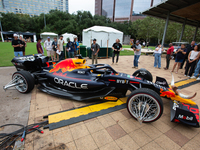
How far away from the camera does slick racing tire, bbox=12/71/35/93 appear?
3480 millimetres

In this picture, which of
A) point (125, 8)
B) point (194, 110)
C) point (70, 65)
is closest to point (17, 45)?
point (70, 65)

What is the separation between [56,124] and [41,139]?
0.39 metres

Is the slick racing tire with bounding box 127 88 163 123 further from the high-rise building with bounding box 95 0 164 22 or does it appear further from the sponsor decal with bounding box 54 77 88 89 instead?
the high-rise building with bounding box 95 0 164 22

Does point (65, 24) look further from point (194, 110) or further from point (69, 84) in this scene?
point (194, 110)

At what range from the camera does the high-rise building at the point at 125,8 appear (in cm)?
8012

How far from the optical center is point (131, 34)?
52.0 meters

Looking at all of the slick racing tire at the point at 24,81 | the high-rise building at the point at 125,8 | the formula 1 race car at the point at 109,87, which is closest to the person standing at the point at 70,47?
the formula 1 race car at the point at 109,87

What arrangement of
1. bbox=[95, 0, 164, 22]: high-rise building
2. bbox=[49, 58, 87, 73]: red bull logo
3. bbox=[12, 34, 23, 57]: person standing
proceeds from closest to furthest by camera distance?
bbox=[49, 58, 87, 73]: red bull logo
bbox=[12, 34, 23, 57]: person standing
bbox=[95, 0, 164, 22]: high-rise building

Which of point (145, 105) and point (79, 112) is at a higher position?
point (145, 105)

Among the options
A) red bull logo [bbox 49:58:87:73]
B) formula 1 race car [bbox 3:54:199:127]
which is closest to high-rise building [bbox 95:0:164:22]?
red bull logo [bbox 49:58:87:73]

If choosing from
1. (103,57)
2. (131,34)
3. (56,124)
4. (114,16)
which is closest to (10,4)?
(114,16)

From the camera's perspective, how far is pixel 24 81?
360 centimetres

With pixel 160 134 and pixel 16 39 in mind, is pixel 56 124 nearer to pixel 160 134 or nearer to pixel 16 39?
pixel 160 134

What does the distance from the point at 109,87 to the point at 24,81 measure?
2.79 meters
